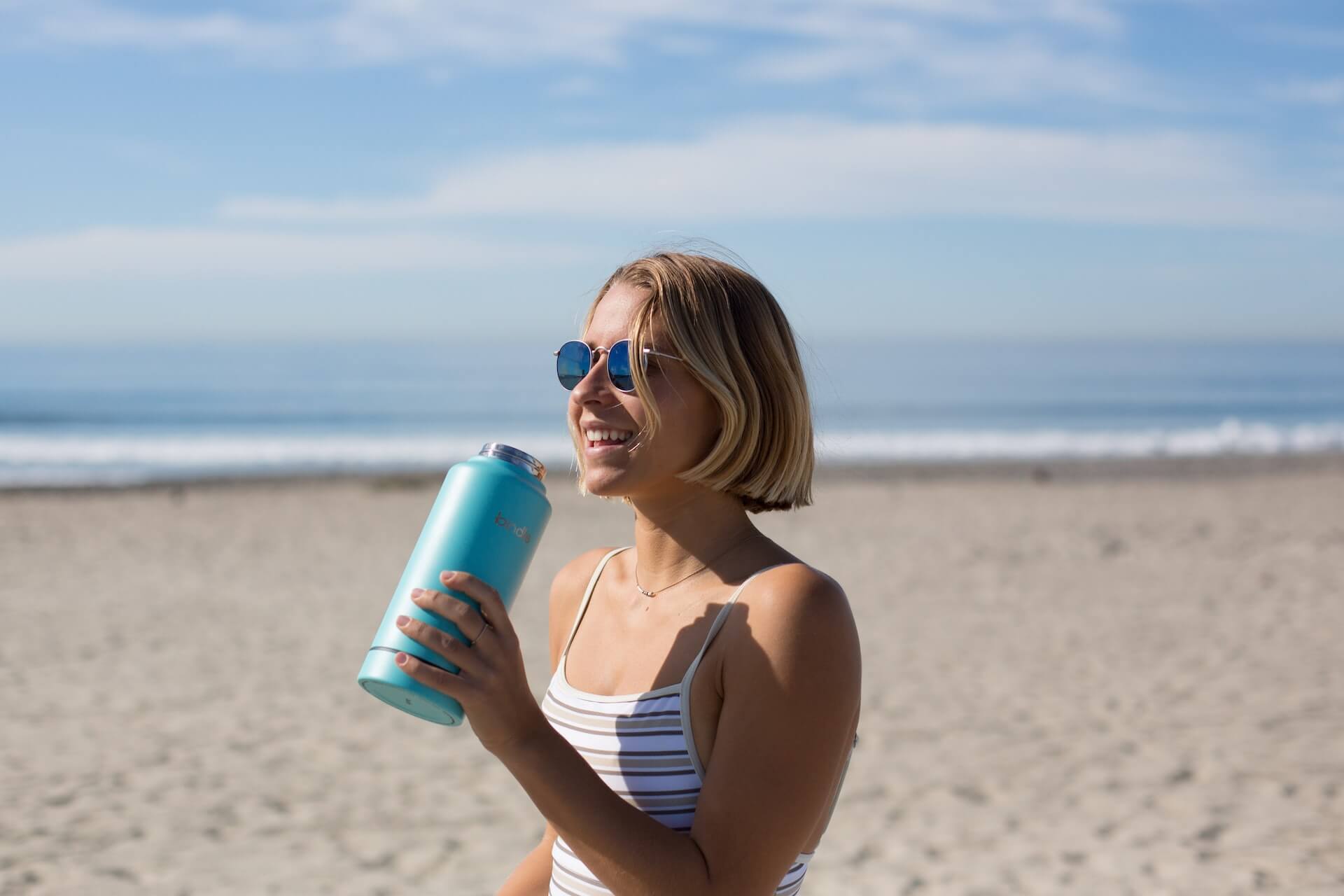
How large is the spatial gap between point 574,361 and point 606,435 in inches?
5.2

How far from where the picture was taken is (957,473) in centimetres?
2388

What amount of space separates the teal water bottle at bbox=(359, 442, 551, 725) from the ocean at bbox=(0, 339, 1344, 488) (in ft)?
1.80

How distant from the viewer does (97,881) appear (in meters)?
4.98

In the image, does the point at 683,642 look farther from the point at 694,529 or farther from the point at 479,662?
the point at 479,662

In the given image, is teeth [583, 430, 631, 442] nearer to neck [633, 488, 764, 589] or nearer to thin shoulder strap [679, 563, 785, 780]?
neck [633, 488, 764, 589]

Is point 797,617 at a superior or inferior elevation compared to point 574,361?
inferior

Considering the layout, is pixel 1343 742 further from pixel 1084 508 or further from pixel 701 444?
pixel 1084 508

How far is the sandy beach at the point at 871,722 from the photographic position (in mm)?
5215

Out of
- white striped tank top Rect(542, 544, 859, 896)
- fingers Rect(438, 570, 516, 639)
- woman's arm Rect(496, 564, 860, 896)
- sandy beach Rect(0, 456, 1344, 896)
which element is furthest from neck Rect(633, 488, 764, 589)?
sandy beach Rect(0, 456, 1344, 896)

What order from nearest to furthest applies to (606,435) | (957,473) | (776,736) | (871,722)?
(776,736) < (606,435) < (871,722) < (957,473)

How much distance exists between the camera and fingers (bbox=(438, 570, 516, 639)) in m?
1.36

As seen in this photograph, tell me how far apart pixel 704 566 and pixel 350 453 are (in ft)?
96.8

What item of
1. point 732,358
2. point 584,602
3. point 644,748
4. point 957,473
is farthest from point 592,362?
point 957,473

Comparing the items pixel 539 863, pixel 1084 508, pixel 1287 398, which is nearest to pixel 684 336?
pixel 539 863
